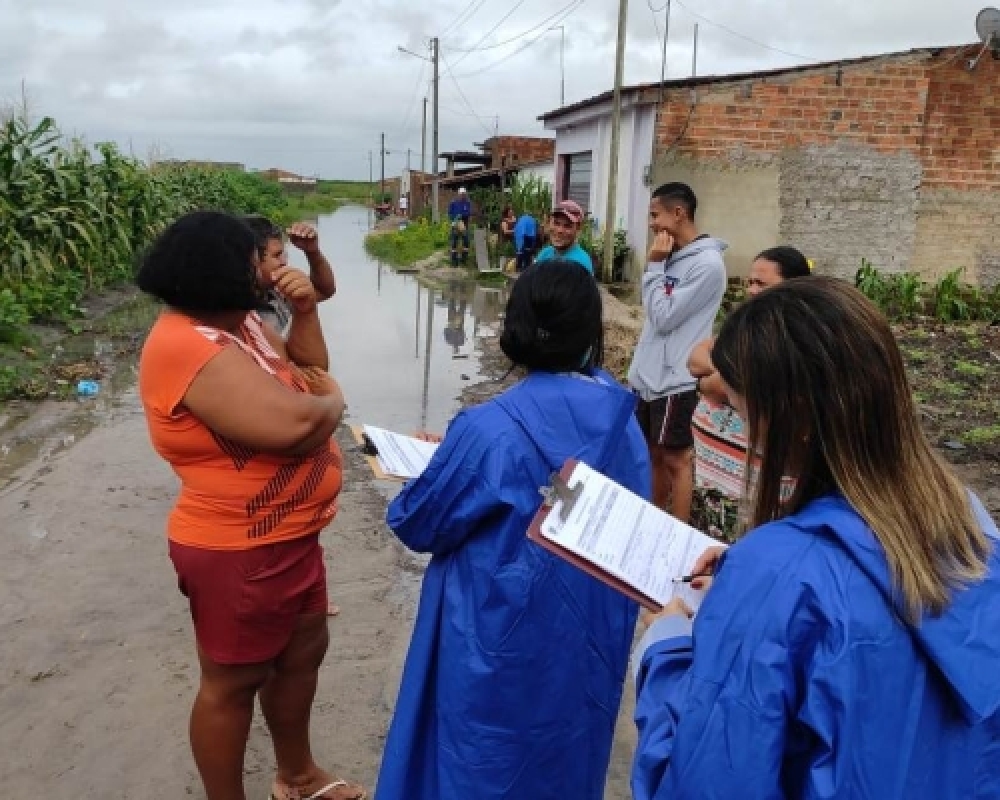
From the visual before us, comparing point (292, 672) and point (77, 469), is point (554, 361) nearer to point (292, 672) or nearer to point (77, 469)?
point (292, 672)

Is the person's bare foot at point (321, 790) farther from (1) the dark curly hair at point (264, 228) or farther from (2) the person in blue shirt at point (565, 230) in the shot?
(2) the person in blue shirt at point (565, 230)

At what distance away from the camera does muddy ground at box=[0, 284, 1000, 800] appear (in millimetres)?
2684

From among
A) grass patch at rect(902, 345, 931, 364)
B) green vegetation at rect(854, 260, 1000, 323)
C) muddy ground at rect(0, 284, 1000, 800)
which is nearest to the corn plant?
green vegetation at rect(854, 260, 1000, 323)

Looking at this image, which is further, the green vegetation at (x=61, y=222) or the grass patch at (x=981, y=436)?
the green vegetation at (x=61, y=222)

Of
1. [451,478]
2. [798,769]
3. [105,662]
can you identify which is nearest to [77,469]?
[105,662]

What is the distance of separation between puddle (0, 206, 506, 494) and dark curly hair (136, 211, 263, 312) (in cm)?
333

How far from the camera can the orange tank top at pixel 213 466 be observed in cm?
190

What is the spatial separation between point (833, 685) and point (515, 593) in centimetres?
85

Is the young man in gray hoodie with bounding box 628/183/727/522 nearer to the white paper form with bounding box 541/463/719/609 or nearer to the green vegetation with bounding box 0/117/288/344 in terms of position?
the white paper form with bounding box 541/463/719/609

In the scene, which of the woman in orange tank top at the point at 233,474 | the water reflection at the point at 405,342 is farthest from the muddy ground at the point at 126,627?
the water reflection at the point at 405,342

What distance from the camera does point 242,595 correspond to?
204 cm

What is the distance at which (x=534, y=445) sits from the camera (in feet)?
5.67

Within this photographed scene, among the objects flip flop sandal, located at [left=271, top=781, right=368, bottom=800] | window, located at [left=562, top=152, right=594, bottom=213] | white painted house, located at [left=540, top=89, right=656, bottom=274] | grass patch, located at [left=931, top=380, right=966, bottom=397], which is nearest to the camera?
flip flop sandal, located at [left=271, top=781, right=368, bottom=800]

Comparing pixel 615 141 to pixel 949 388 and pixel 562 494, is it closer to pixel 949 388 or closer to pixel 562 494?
pixel 949 388
